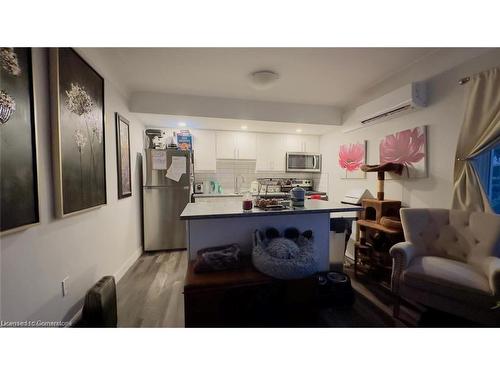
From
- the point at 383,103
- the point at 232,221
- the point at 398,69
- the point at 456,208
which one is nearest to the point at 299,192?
the point at 232,221

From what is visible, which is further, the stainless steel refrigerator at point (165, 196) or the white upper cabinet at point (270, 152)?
the white upper cabinet at point (270, 152)

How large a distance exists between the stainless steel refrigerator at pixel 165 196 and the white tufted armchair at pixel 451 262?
2.76 m

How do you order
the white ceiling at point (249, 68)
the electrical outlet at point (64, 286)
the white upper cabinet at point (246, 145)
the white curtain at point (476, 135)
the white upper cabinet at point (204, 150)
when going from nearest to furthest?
the electrical outlet at point (64, 286)
the white curtain at point (476, 135)
the white ceiling at point (249, 68)
the white upper cabinet at point (204, 150)
the white upper cabinet at point (246, 145)

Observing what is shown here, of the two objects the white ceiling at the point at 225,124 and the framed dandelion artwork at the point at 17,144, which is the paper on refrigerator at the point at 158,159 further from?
the framed dandelion artwork at the point at 17,144

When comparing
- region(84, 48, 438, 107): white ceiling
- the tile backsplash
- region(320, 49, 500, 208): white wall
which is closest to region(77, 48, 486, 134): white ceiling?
region(84, 48, 438, 107): white ceiling

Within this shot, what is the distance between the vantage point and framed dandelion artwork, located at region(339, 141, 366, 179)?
8.97 feet

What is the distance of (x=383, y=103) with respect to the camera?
2238mm

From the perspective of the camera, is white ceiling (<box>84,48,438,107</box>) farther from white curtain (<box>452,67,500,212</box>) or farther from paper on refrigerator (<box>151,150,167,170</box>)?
paper on refrigerator (<box>151,150,167,170</box>)

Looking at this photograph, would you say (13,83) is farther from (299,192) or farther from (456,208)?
(456,208)

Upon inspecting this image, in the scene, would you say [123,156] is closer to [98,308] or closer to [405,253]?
[98,308]

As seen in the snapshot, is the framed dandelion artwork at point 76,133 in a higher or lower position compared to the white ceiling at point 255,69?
lower

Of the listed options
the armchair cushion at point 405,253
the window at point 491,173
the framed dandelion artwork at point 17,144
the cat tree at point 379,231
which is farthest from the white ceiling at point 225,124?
the armchair cushion at point 405,253

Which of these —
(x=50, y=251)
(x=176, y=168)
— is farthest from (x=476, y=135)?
(x=176, y=168)

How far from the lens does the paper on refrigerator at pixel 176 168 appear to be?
2.94m
